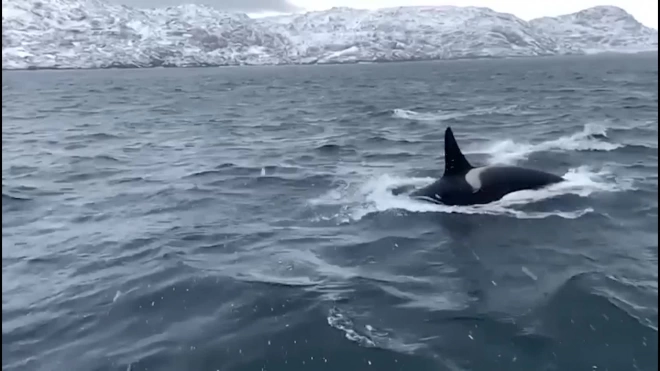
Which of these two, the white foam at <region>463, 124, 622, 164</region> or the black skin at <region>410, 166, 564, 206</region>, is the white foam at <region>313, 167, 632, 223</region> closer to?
the black skin at <region>410, 166, 564, 206</region>

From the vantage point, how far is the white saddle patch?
1636cm

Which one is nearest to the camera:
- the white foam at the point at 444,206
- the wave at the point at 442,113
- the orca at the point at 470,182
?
the white foam at the point at 444,206

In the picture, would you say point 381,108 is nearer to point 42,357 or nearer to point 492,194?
point 492,194

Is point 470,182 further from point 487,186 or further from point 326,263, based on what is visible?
point 326,263

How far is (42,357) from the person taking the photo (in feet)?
31.2

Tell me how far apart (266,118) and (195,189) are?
23.3 m

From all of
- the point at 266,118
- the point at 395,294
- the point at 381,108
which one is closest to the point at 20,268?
the point at 395,294

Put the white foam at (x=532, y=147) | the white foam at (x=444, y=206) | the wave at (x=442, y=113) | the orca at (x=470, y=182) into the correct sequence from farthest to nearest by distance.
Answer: the wave at (x=442, y=113)
the white foam at (x=532, y=147)
the orca at (x=470, y=182)
the white foam at (x=444, y=206)

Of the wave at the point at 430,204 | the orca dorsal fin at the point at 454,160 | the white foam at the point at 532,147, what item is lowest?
the white foam at the point at 532,147

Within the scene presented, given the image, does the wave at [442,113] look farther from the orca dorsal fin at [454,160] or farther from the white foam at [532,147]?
the orca dorsal fin at [454,160]

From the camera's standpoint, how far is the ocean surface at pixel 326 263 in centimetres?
934

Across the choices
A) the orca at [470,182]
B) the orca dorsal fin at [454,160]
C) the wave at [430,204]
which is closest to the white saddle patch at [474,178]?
the orca at [470,182]

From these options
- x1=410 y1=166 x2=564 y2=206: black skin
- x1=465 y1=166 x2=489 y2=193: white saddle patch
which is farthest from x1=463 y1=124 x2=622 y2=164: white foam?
x1=465 y1=166 x2=489 y2=193: white saddle patch

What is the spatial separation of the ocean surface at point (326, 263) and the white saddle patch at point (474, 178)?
783 mm
